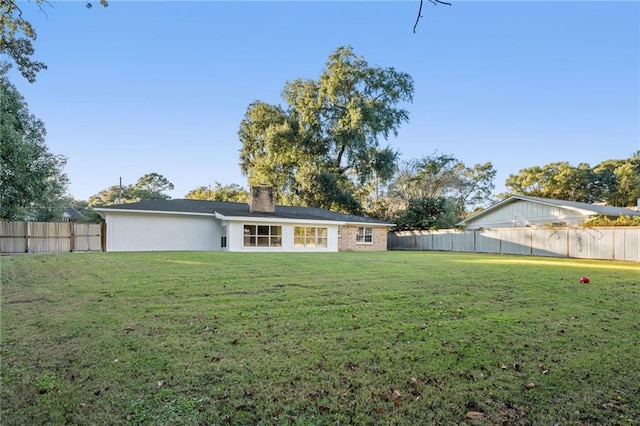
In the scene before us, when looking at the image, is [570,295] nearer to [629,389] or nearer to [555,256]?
[629,389]

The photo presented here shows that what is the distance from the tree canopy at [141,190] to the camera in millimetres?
47531

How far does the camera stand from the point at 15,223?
17.7 meters

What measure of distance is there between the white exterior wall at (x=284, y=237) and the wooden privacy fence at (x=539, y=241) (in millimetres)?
8707

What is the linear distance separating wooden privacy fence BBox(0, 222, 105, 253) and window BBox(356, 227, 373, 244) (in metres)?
16.7

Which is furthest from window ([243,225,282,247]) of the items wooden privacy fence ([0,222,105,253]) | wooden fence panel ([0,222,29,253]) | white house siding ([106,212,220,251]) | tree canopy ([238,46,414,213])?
tree canopy ([238,46,414,213])

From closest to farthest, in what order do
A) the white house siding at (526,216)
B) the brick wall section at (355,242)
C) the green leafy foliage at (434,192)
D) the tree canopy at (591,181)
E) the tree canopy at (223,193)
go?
the white house siding at (526,216) → the brick wall section at (355,242) → the green leafy foliage at (434,192) → the tree canopy at (591,181) → the tree canopy at (223,193)

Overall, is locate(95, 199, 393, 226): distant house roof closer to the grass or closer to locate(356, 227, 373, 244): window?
locate(356, 227, 373, 244): window

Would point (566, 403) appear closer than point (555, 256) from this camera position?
Yes

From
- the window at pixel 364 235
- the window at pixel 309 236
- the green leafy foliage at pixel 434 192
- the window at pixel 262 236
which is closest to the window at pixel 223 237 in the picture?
the window at pixel 262 236

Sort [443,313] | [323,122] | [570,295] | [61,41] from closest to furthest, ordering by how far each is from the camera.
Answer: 1. [443,313]
2. [570,295]
3. [61,41]
4. [323,122]

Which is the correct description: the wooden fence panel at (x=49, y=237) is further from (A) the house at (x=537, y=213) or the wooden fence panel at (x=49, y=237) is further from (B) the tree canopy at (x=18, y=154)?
(A) the house at (x=537, y=213)

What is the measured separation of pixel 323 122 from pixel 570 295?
32180mm

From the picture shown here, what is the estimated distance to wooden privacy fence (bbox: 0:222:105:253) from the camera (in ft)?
58.0

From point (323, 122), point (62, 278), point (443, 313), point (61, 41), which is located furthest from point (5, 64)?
point (323, 122)
